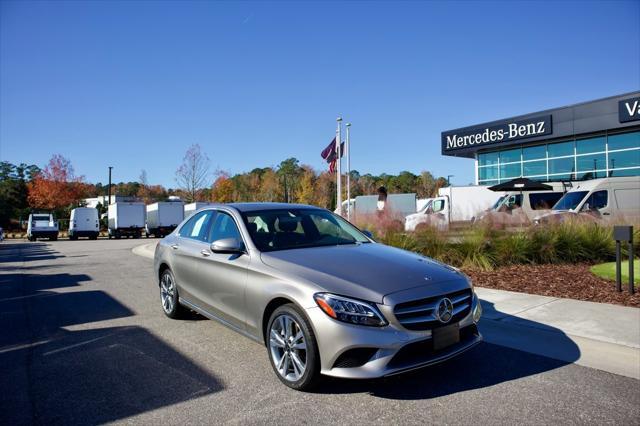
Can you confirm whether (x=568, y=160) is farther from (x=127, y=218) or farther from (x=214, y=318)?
(x=127, y=218)

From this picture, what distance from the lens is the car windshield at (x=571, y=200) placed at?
561 inches

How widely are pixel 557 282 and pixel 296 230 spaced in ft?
18.3

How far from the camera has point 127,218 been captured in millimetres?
35469

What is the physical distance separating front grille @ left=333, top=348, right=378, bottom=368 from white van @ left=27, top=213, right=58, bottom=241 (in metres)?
37.5

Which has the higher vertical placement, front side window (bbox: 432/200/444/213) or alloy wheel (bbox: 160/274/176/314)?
front side window (bbox: 432/200/444/213)

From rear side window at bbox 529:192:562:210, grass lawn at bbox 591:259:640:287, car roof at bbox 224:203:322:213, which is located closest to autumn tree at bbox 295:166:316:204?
→ rear side window at bbox 529:192:562:210

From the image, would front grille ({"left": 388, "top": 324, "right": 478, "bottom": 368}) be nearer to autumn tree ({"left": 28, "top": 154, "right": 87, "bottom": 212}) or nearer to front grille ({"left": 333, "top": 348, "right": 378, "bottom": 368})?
front grille ({"left": 333, "top": 348, "right": 378, "bottom": 368})

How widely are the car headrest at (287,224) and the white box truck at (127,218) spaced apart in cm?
3354

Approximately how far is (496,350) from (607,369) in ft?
3.32

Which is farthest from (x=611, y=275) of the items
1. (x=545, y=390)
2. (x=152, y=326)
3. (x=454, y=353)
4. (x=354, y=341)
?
(x=152, y=326)

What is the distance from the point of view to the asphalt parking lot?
133 inches

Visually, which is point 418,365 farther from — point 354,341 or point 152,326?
point 152,326

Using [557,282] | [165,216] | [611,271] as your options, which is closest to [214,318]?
[557,282]

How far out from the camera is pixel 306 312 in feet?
11.8
